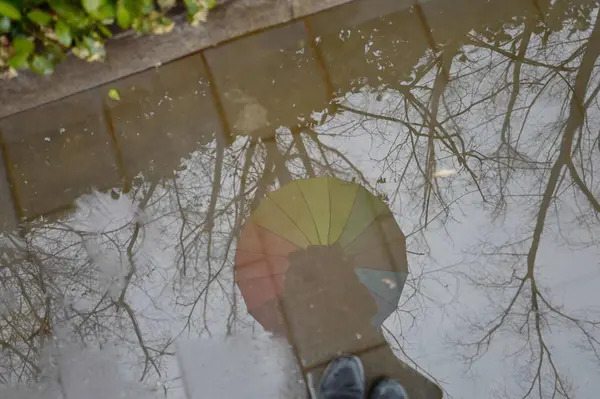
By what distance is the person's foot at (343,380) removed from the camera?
2436mm

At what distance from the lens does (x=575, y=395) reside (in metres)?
2.42

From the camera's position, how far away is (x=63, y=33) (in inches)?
Answer: 82.8

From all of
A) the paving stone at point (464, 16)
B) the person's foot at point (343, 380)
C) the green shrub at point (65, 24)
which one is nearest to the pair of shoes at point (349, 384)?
the person's foot at point (343, 380)

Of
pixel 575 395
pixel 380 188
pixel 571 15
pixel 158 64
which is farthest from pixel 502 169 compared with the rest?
pixel 158 64

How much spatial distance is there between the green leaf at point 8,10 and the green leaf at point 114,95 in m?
0.70

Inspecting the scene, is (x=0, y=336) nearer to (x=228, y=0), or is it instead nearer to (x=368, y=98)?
(x=228, y=0)

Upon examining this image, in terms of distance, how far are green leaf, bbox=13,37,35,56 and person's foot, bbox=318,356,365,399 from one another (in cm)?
193

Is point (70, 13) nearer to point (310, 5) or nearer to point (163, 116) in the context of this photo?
point (163, 116)

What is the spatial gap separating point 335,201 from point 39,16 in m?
1.51

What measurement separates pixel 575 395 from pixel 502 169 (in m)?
1.11

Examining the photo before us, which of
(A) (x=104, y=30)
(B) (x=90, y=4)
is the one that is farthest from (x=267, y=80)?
(B) (x=90, y=4)

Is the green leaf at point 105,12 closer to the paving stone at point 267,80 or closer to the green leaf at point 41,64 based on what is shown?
the green leaf at point 41,64

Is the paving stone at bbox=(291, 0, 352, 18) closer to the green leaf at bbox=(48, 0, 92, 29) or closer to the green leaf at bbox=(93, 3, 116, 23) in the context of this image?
the green leaf at bbox=(93, 3, 116, 23)

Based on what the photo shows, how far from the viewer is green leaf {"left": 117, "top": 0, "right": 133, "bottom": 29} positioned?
210cm
